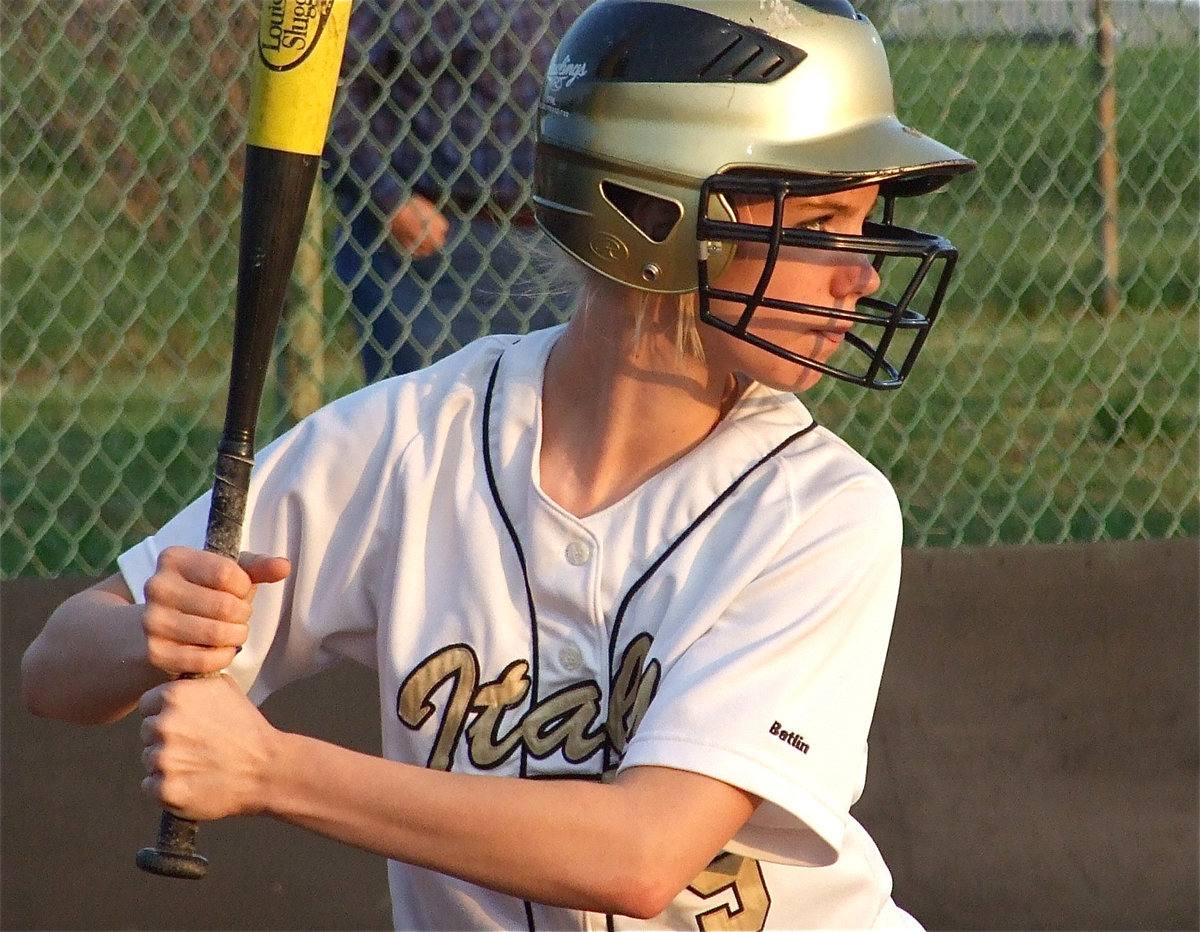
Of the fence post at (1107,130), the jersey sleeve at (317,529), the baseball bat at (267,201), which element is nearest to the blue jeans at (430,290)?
the fence post at (1107,130)

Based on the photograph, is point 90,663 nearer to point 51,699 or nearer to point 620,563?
point 51,699

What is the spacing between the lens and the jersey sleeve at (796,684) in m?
1.77

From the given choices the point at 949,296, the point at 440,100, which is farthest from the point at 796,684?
the point at 949,296

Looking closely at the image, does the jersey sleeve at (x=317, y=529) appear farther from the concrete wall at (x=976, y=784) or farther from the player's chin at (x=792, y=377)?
the concrete wall at (x=976, y=784)

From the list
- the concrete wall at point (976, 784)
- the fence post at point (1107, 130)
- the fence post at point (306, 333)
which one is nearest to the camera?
the concrete wall at point (976, 784)

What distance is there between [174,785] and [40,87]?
2347 millimetres

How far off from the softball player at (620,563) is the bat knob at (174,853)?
0.10 m

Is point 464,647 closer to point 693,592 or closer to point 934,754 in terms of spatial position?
point 693,592

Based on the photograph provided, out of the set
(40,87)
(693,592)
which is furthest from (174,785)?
(40,87)

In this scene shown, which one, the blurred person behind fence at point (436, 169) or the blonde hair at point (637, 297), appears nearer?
the blonde hair at point (637, 297)

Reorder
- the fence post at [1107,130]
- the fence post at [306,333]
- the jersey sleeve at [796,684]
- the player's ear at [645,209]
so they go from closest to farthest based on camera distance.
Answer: the jersey sleeve at [796,684]
the player's ear at [645,209]
the fence post at [306,333]
the fence post at [1107,130]

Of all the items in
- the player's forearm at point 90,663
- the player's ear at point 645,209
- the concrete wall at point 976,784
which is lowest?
the concrete wall at point 976,784

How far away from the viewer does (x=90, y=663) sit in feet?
6.57

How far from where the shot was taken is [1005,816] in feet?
12.9
